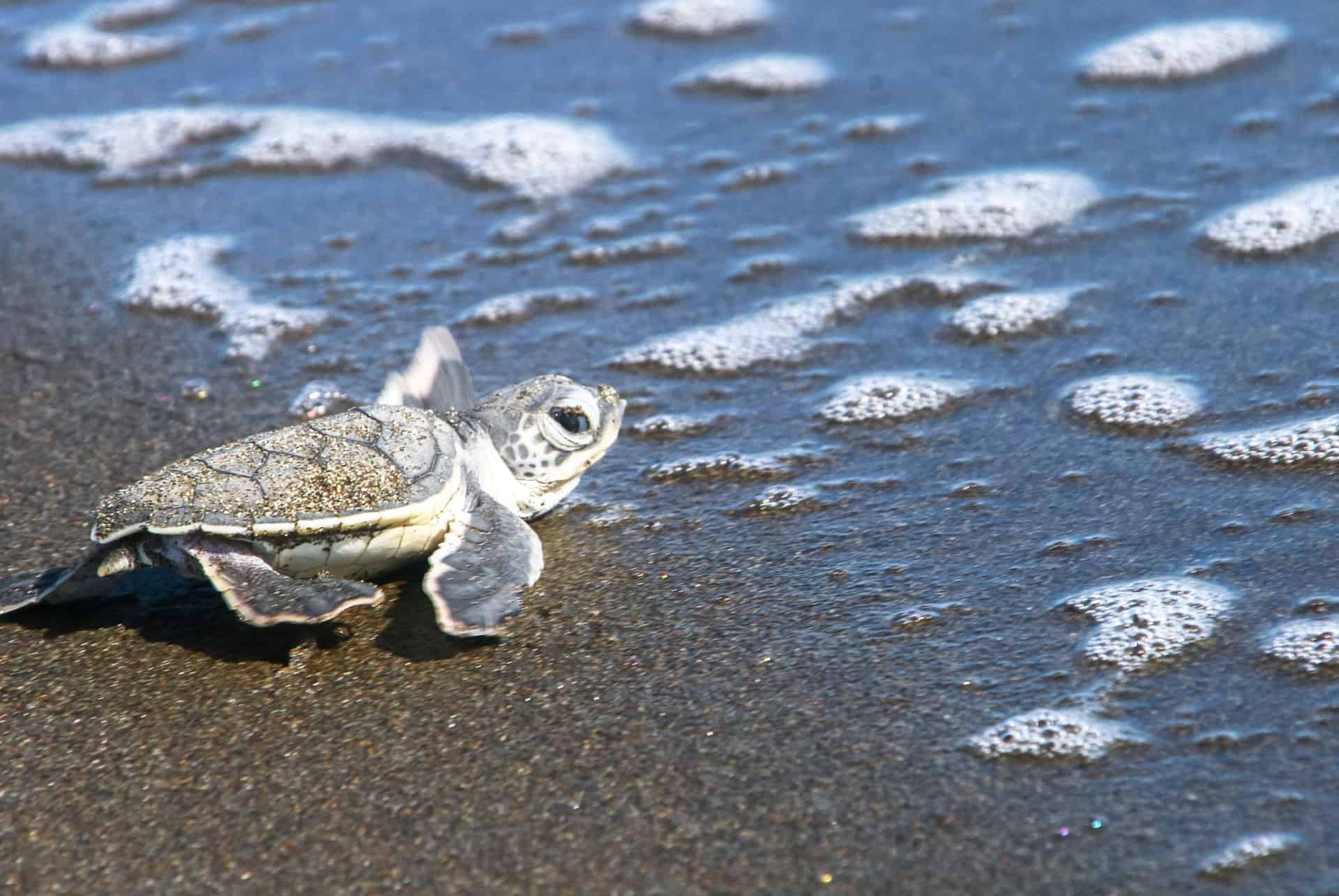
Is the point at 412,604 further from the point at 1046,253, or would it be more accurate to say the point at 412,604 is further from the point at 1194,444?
the point at 1046,253

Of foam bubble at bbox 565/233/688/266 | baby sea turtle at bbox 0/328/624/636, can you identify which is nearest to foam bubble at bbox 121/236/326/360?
foam bubble at bbox 565/233/688/266

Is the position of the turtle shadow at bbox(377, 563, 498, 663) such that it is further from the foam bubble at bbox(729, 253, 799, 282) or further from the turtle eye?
the foam bubble at bbox(729, 253, 799, 282)

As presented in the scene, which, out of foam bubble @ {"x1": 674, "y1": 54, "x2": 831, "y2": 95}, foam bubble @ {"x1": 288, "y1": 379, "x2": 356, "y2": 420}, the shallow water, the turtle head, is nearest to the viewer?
the shallow water

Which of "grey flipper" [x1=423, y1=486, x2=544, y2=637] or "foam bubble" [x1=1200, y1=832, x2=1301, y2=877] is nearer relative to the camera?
"foam bubble" [x1=1200, y1=832, x2=1301, y2=877]

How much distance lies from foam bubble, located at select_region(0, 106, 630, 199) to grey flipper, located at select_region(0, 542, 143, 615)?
2626mm

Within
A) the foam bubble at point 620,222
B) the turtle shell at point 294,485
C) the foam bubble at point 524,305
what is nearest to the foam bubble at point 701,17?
the foam bubble at point 620,222

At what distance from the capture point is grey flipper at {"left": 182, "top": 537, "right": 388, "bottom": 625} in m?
2.46

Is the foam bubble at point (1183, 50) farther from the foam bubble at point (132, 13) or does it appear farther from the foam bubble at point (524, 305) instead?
the foam bubble at point (132, 13)

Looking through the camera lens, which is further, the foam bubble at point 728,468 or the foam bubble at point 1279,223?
the foam bubble at point 1279,223

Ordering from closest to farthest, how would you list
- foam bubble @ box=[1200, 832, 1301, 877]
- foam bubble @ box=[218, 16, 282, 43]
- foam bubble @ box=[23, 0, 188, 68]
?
1. foam bubble @ box=[1200, 832, 1301, 877]
2. foam bubble @ box=[23, 0, 188, 68]
3. foam bubble @ box=[218, 16, 282, 43]

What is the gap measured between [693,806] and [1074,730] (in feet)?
2.10

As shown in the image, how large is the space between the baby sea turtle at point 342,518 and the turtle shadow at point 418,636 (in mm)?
85

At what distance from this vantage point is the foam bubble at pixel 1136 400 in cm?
327

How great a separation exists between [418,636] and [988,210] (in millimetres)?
2622
